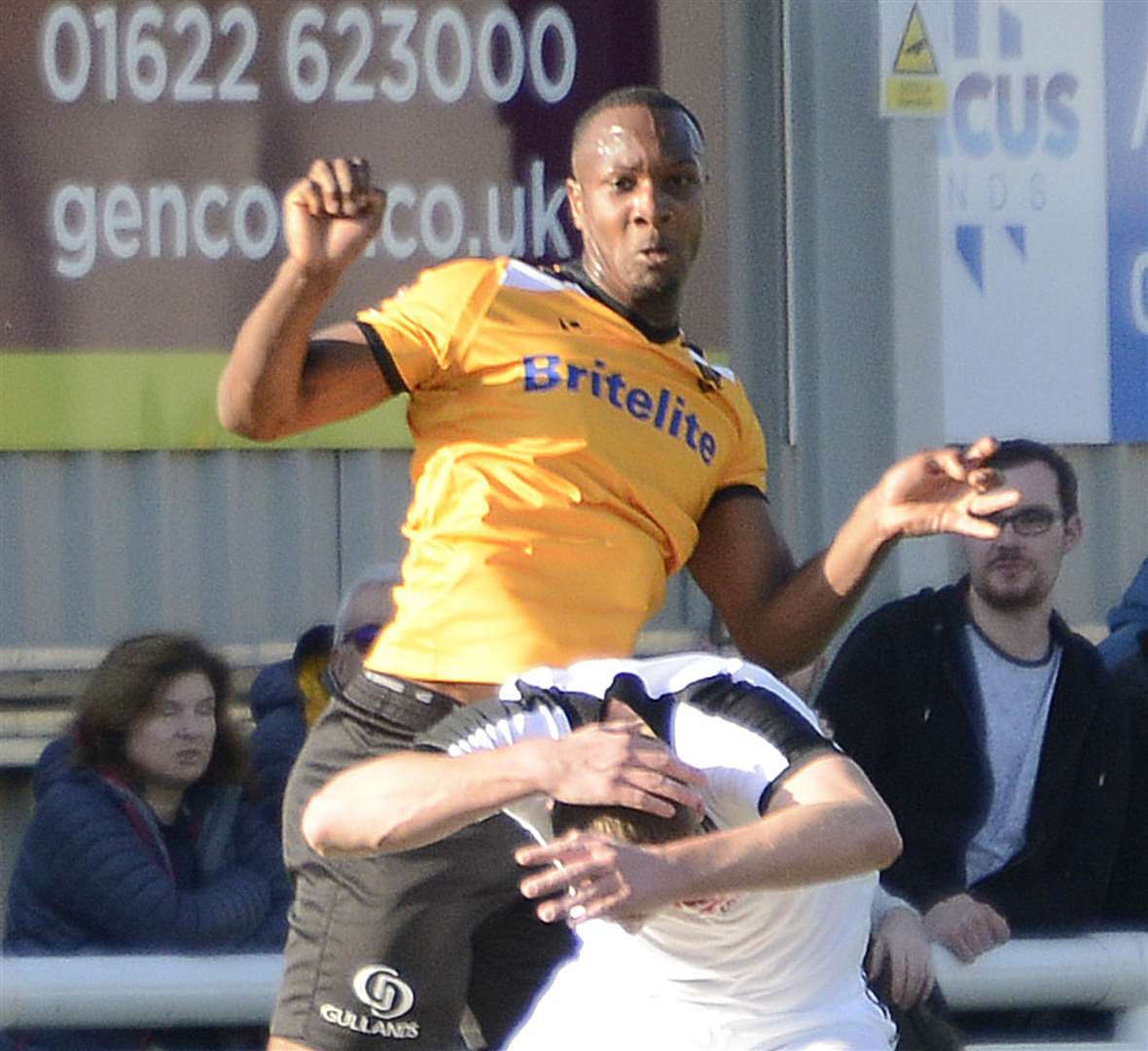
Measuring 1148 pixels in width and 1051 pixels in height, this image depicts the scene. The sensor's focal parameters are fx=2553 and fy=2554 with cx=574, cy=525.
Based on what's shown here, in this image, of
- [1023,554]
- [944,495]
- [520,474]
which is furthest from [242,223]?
[944,495]

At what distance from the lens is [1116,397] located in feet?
→ 18.8

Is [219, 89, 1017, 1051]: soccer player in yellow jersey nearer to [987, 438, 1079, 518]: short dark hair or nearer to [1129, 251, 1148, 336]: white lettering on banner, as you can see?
[987, 438, 1079, 518]: short dark hair

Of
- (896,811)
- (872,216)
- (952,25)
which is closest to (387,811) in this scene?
(896,811)

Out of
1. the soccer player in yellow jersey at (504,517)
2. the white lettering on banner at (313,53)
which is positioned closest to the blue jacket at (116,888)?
the soccer player in yellow jersey at (504,517)

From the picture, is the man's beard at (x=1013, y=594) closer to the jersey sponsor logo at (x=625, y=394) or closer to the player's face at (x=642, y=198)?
the jersey sponsor logo at (x=625, y=394)

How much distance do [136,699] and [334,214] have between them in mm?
1726

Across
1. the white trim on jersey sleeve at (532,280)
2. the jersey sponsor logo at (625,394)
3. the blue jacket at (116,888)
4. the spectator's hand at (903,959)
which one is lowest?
the blue jacket at (116,888)

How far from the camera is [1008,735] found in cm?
453

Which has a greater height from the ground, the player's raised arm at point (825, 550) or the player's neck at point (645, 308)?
the player's neck at point (645, 308)

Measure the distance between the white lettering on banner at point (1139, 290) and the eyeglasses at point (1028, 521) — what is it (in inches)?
47.3

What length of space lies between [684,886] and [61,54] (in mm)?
3346

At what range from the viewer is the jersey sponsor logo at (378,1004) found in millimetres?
3432

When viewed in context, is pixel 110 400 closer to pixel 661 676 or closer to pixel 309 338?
pixel 309 338

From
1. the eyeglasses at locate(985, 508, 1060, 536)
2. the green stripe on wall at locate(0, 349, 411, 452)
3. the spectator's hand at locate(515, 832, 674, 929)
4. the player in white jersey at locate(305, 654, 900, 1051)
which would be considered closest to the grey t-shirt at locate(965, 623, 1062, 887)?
the eyeglasses at locate(985, 508, 1060, 536)
